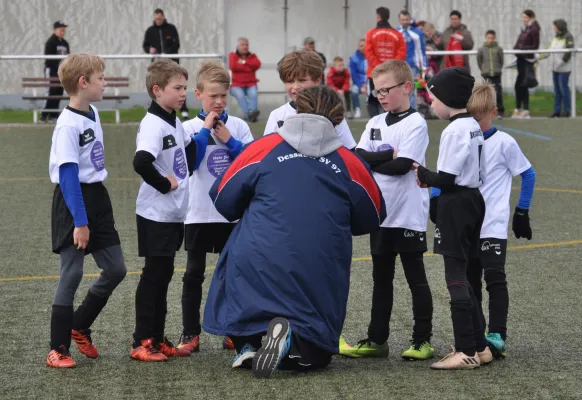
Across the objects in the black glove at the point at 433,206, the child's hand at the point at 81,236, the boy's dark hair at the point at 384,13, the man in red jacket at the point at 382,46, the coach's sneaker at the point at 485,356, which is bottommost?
the coach's sneaker at the point at 485,356

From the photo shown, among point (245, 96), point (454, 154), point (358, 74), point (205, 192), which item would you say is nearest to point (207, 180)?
point (205, 192)

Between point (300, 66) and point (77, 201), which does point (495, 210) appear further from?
point (77, 201)

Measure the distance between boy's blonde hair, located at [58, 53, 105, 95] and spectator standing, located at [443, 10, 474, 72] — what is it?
15390mm

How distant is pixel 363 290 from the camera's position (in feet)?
25.3

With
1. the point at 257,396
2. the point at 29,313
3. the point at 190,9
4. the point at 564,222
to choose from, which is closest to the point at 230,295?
the point at 257,396

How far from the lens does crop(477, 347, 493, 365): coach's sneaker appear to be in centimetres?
573

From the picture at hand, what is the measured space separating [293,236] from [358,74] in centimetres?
1662

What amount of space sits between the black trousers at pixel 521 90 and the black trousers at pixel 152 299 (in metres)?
15.4

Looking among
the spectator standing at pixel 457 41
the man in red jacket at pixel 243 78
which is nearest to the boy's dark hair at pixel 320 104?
the man in red jacket at pixel 243 78

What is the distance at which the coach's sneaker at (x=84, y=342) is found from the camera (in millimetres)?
5902

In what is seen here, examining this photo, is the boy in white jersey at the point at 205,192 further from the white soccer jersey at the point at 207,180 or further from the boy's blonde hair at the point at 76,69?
the boy's blonde hair at the point at 76,69

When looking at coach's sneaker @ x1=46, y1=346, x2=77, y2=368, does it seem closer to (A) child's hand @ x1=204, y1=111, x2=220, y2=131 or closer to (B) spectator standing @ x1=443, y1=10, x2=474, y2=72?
(A) child's hand @ x1=204, y1=111, x2=220, y2=131

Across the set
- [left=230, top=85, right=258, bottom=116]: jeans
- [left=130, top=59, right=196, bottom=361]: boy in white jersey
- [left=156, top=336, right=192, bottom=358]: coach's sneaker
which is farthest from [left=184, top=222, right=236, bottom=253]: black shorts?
[left=230, top=85, right=258, bottom=116]: jeans

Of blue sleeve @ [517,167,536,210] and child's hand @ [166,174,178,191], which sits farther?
blue sleeve @ [517,167,536,210]
